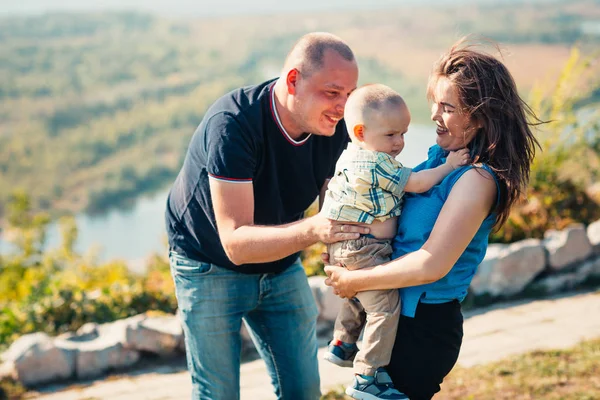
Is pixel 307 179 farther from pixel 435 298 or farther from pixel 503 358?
pixel 503 358

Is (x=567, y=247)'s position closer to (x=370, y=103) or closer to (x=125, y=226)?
(x=370, y=103)

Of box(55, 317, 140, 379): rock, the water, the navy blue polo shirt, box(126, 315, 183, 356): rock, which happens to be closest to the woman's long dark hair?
the navy blue polo shirt

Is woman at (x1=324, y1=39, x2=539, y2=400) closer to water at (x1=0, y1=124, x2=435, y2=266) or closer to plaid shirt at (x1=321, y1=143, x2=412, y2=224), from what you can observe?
plaid shirt at (x1=321, y1=143, x2=412, y2=224)

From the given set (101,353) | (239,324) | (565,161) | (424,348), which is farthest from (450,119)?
(565,161)

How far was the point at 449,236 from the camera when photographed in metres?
1.95

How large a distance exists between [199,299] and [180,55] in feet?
239

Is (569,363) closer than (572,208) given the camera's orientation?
Yes

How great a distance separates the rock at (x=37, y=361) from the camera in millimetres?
4641

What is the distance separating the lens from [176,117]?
192 feet

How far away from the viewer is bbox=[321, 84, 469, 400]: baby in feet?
6.84

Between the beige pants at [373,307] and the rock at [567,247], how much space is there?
164 inches

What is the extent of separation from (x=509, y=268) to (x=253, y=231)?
388 cm

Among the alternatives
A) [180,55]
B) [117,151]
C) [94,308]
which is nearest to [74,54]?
[180,55]

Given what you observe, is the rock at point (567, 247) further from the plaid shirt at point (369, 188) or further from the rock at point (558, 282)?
the plaid shirt at point (369, 188)
